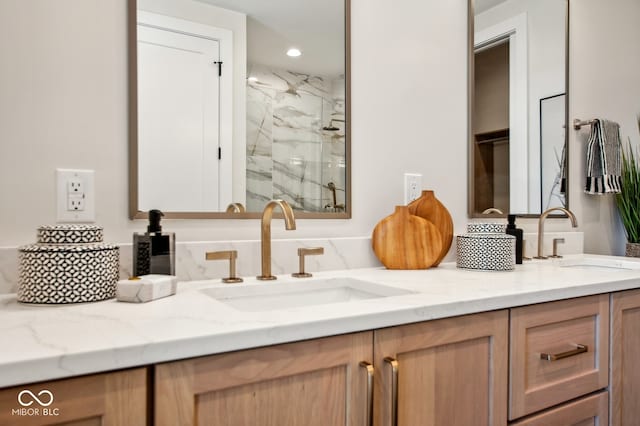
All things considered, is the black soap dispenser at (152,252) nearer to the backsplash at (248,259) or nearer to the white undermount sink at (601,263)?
the backsplash at (248,259)

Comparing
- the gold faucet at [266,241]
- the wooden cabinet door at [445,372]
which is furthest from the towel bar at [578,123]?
the gold faucet at [266,241]

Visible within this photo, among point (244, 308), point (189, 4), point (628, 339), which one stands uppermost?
point (189, 4)

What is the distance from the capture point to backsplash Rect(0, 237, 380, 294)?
3.03ft

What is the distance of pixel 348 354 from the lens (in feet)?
2.40

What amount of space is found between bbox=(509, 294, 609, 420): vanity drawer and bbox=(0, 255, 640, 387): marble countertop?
41 mm

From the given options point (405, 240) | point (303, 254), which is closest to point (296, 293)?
point (303, 254)

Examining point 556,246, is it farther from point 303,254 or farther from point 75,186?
point 75,186

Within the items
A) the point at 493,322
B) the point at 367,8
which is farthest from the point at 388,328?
the point at 367,8

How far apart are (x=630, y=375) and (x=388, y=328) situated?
0.86m

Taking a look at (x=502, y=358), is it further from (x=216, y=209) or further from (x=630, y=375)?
(x=216, y=209)

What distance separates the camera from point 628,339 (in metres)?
1.16

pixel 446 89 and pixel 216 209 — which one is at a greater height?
pixel 446 89

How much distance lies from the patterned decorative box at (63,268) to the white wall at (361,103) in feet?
0.56

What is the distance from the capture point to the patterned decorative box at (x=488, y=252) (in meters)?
1.33
